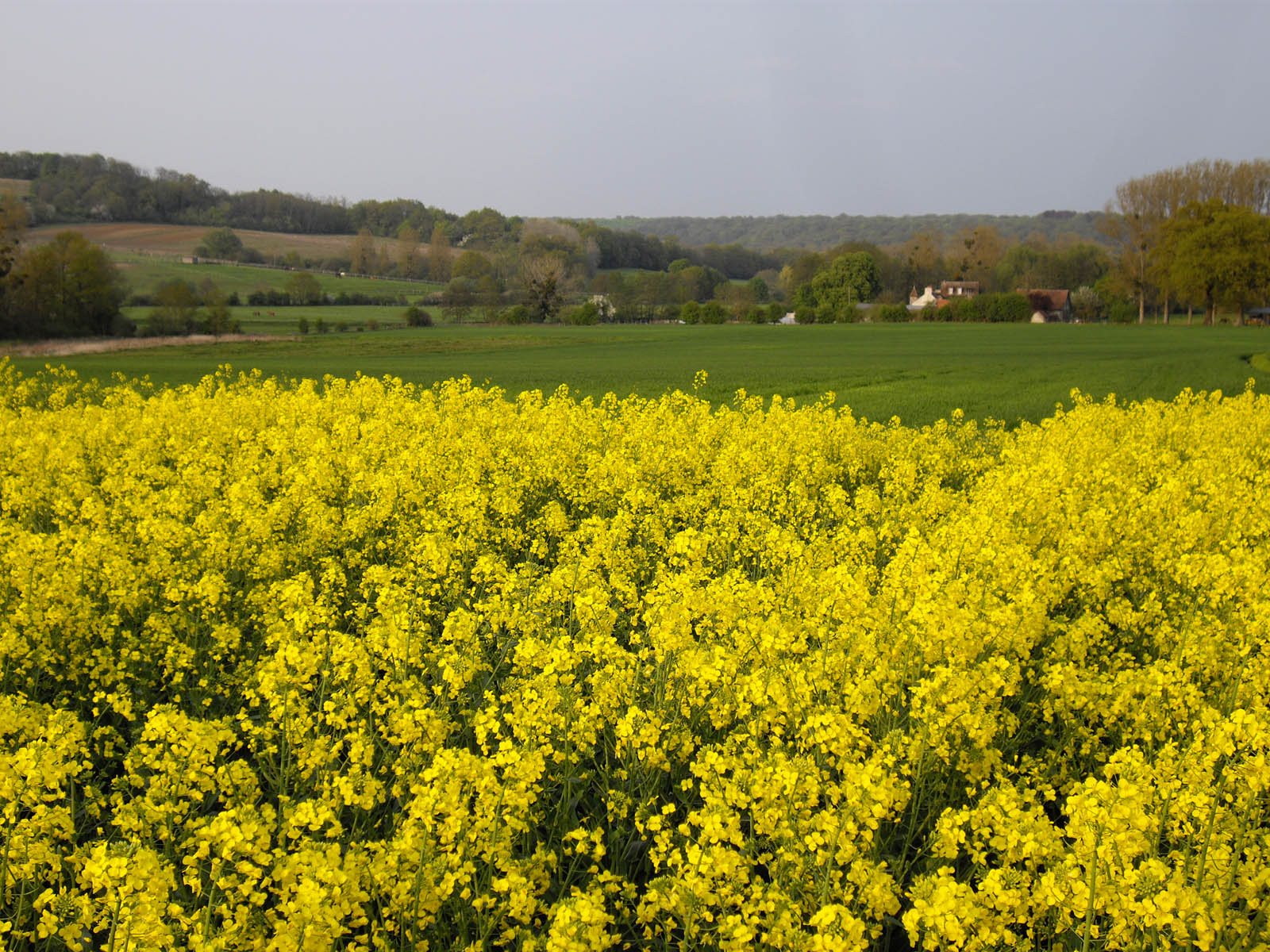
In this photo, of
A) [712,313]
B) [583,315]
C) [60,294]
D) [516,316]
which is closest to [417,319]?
[516,316]

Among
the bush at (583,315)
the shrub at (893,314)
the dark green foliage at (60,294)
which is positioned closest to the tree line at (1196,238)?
the shrub at (893,314)

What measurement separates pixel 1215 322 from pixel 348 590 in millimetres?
101561

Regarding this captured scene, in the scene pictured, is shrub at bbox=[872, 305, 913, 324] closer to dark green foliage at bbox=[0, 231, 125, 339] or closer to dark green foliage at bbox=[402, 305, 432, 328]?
dark green foliage at bbox=[402, 305, 432, 328]

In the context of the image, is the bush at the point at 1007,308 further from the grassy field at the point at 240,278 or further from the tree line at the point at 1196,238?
the grassy field at the point at 240,278

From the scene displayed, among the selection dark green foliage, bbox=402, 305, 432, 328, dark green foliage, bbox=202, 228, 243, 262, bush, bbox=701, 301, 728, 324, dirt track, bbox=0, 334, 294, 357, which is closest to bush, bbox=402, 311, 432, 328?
dark green foliage, bbox=402, 305, 432, 328

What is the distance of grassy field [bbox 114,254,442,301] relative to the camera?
82812mm

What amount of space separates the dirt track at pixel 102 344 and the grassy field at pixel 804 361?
199 centimetres

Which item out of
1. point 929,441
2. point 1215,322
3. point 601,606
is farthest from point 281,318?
point 1215,322

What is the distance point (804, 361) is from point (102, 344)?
44.1 m

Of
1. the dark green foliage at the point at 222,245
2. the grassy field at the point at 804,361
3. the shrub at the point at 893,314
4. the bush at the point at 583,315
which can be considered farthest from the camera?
the dark green foliage at the point at 222,245

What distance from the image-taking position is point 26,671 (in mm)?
6273

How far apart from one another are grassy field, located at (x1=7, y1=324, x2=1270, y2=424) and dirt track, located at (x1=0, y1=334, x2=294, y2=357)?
6.54 ft

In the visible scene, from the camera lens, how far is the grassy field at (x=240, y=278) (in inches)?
3260

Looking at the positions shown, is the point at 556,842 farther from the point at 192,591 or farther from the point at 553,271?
the point at 553,271
